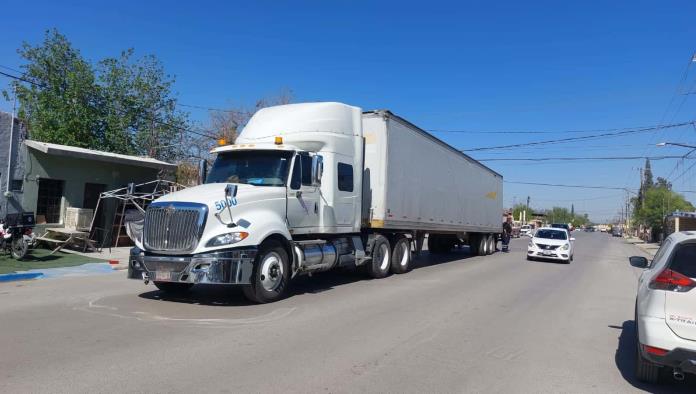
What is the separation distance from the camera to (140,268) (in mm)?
8523

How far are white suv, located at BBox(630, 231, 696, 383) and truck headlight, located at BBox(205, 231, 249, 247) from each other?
567cm

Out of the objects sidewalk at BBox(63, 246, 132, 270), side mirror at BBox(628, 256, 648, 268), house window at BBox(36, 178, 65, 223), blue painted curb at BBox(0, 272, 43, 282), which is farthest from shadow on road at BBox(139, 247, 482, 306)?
house window at BBox(36, 178, 65, 223)

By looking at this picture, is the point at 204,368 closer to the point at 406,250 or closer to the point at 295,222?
the point at 295,222

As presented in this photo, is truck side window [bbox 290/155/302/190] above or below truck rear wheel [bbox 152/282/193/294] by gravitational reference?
above

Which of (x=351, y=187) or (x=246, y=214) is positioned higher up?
(x=351, y=187)

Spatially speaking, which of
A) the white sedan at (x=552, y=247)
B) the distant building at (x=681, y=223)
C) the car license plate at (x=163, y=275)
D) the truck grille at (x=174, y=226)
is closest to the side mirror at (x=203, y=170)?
Answer: the truck grille at (x=174, y=226)

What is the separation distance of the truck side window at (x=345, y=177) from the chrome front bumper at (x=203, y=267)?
350 centimetres

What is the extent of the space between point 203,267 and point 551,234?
18.4 meters

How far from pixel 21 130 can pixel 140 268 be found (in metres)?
11.7

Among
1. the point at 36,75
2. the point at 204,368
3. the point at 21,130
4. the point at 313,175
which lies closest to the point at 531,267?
the point at 313,175

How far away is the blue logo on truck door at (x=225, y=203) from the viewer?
8.41m

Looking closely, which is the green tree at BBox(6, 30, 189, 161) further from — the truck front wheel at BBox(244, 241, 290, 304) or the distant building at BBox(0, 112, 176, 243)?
the truck front wheel at BBox(244, 241, 290, 304)

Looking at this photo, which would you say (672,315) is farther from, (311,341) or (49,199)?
(49,199)

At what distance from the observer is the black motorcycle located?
44.7ft
